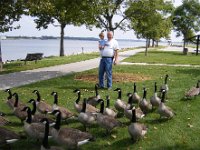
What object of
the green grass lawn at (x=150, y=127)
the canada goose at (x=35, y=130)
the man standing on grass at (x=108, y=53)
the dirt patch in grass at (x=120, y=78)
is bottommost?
the green grass lawn at (x=150, y=127)

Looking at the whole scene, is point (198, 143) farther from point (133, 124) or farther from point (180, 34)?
point (180, 34)

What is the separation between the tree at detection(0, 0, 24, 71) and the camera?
65.9 ft

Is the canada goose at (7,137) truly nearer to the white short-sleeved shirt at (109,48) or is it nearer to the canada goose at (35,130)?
the canada goose at (35,130)

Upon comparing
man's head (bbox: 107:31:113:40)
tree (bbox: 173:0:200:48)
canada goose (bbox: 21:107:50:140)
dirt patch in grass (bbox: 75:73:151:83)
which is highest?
tree (bbox: 173:0:200:48)

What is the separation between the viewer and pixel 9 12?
2091 cm

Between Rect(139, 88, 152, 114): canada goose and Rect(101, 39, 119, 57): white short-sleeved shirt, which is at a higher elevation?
Rect(101, 39, 119, 57): white short-sleeved shirt

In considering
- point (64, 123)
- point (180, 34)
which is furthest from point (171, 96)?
point (180, 34)

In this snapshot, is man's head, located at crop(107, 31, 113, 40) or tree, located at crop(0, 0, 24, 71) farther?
tree, located at crop(0, 0, 24, 71)

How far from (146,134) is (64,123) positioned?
2.17 metres

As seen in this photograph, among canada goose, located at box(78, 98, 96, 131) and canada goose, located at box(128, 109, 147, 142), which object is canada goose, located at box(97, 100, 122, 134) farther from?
canada goose, located at box(128, 109, 147, 142)

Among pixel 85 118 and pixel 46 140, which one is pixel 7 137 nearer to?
pixel 46 140

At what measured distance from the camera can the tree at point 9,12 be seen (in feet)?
65.9

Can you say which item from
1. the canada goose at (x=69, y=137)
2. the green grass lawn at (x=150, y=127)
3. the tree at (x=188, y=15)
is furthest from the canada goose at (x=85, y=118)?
the tree at (x=188, y=15)

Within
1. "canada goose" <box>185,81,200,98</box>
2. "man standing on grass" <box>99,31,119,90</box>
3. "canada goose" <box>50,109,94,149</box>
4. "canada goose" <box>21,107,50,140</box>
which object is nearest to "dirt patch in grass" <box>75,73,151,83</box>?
"man standing on grass" <box>99,31,119,90</box>
